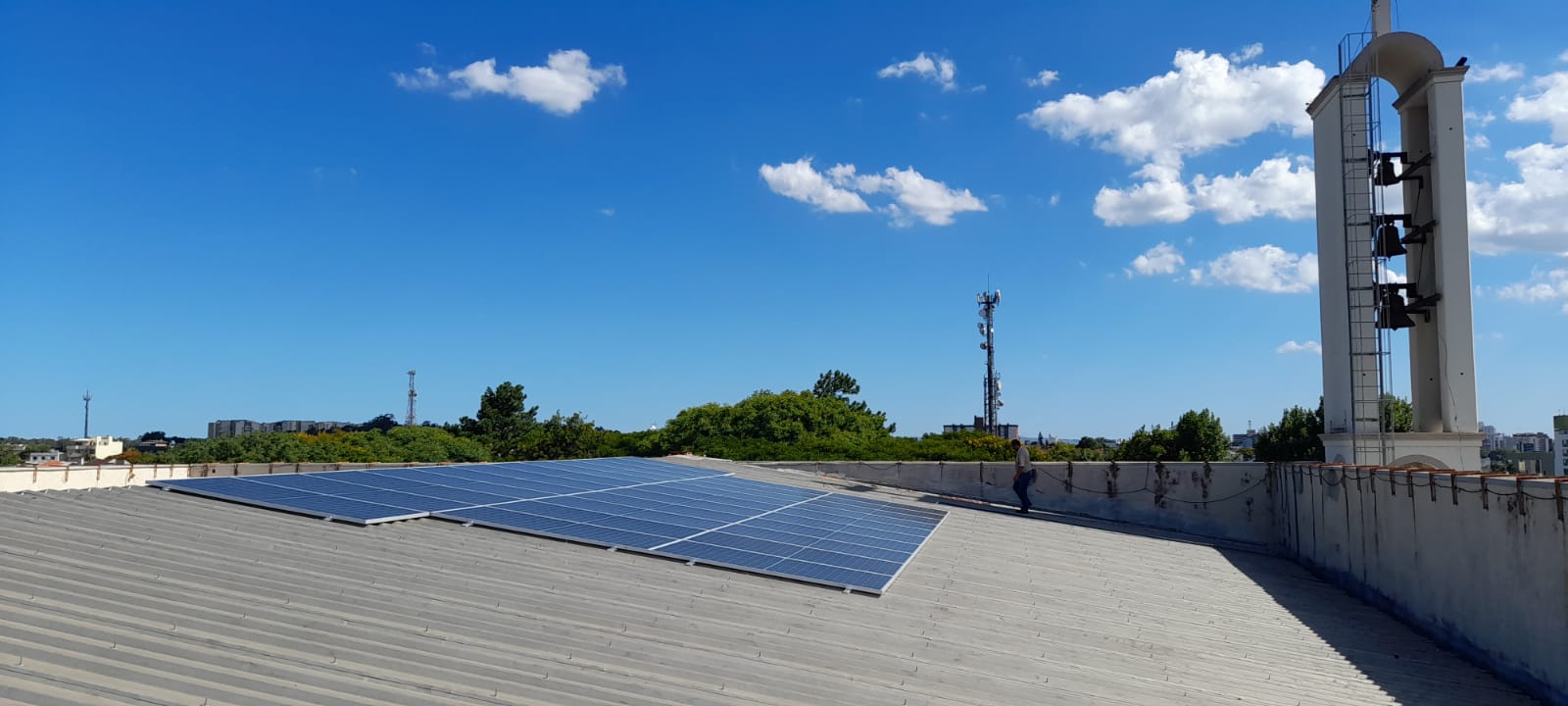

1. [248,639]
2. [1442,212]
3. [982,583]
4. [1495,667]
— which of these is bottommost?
[1495,667]

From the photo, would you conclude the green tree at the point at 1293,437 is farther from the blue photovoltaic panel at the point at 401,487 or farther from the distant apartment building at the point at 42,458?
the distant apartment building at the point at 42,458

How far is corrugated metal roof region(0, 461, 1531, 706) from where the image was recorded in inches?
213

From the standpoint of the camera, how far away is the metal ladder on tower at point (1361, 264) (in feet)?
73.8

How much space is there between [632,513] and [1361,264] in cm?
1994

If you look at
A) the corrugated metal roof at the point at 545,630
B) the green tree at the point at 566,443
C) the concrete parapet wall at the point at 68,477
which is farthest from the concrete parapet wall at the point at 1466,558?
the green tree at the point at 566,443

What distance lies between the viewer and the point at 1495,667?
1112 centimetres

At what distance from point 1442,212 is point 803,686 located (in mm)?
23392

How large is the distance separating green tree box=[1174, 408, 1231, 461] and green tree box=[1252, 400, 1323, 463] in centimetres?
307

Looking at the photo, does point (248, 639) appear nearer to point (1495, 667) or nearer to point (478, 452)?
point (1495, 667)

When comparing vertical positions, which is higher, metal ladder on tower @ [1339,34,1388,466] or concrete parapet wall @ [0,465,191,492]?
metal ladder on tower @ [1339,34,1388,466]

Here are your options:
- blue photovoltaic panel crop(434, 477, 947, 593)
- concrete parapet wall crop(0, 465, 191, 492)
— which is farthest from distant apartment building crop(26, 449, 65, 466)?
blue photovoltaic panel crop(434, 477, 947, 593)

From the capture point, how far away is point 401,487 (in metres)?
12.7

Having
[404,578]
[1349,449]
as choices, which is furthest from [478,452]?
[404,578]

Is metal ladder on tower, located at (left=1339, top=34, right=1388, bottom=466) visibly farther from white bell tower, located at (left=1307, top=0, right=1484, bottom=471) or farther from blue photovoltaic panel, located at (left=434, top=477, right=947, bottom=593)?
blue photovoltaic panel, located at (left=434, top=477, right=947, bottom=593)
